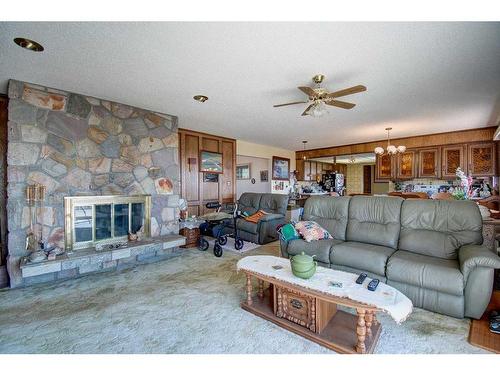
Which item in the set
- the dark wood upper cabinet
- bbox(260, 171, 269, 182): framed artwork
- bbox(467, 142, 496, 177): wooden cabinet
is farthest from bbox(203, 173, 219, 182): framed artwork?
bbox(467, 142, 496, 177): wooden cabinet

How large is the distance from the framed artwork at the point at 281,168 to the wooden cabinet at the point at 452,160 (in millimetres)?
4267

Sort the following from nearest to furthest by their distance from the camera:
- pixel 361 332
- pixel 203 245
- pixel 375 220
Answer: pixel 361 332 < pixel 375 220 < pixel 203 245

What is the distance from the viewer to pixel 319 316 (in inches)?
70.2

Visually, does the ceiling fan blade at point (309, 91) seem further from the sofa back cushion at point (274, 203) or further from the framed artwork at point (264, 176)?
the framed artwork at point (264, 176)

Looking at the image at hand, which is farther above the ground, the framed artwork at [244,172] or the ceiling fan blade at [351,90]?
the ceiling fan blade at [351,90]

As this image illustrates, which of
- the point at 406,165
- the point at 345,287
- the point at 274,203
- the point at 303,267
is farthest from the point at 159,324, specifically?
the point at 406,165

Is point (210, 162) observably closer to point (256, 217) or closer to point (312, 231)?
point (256, 217)

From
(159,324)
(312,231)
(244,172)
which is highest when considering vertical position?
(244,172)

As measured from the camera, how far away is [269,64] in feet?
7.79

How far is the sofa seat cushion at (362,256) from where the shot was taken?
2426 mm

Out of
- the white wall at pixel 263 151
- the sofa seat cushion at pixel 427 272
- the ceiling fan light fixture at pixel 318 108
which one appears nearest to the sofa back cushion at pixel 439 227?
the sofa seat cushion at pixel 427 272

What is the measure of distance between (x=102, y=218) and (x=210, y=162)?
8.89ft

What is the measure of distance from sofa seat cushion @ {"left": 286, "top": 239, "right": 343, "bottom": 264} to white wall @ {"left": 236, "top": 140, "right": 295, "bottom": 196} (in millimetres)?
3956

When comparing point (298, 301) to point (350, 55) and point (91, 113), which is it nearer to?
point (350, 55)
